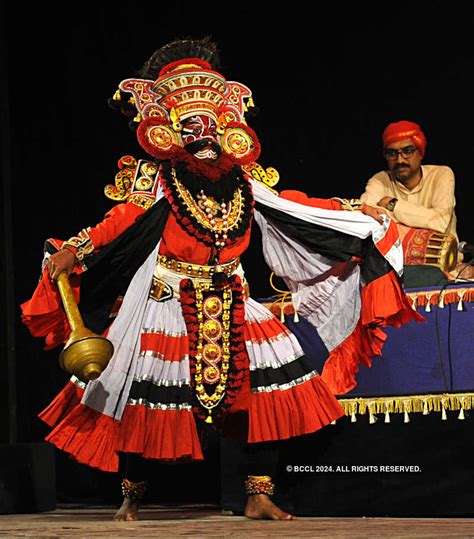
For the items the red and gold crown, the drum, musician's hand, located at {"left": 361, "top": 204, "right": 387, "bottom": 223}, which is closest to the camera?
the red and gold crown

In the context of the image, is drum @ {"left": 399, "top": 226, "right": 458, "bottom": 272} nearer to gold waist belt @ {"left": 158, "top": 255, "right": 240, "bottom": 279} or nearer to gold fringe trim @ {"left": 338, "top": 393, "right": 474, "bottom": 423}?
gold fringe trim @ {"left": 338, "top": 393, "right": 474, "bottom": 423}

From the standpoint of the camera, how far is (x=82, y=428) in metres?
4.41

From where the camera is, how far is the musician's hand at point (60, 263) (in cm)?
436

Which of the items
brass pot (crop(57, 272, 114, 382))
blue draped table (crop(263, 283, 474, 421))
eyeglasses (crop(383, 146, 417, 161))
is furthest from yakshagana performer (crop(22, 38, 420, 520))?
eyeglasses (crop(383, 146, 417, 161))

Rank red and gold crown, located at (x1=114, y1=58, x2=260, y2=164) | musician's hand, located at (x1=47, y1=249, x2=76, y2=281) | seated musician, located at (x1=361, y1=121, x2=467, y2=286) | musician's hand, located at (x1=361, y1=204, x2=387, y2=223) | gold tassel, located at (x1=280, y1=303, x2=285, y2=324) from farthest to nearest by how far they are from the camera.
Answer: seated musician, located at (x1=361, y1=121, x2=467, y2=286)
gold tassel, located at (x1=280, y1=303, x2=285, y2=324)
musician's hand, located at (x1=361, y1=204, x2=387, y2=223)
red and gold crown, located at (x1=114, y1=58, x2=260, y2=164)
musician's hand, located at (x1=47, y1=249, x2=76, y2=281)

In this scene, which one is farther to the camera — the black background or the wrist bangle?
the black background

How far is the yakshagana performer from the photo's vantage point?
441 cm

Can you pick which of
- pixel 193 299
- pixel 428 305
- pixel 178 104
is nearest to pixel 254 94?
pixel 178 104

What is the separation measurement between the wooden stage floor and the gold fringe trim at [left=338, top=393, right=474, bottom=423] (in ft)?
1.35

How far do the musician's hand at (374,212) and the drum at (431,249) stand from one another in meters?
0.60

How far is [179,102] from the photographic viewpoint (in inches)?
184

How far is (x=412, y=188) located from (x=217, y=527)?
2.24m

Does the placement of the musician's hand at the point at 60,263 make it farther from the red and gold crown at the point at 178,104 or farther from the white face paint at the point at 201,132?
the white face paint at the point at 201,132

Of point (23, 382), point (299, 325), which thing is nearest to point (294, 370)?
point (299, 325)
